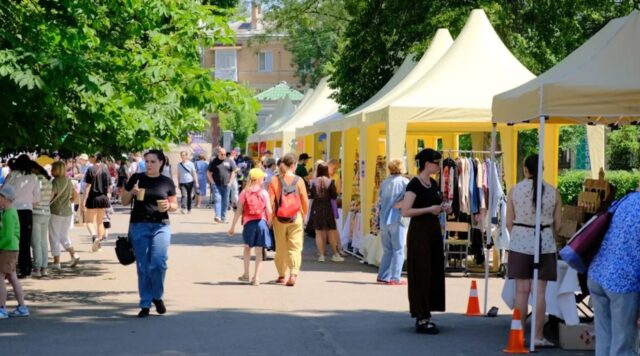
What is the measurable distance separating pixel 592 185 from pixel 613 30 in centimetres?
221

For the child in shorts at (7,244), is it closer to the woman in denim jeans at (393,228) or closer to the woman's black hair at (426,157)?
the woman's black hair at (426,157)

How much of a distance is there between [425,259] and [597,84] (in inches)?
96.4

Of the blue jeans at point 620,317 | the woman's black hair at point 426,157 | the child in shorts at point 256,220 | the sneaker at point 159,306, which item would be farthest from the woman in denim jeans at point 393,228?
the blue jeans at point 620,317

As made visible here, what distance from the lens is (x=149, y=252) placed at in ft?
43.4

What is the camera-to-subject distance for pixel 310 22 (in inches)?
1561

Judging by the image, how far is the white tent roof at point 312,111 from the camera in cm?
3790

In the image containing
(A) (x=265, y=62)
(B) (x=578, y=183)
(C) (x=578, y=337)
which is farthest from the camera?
(A) (x=265, y=62)

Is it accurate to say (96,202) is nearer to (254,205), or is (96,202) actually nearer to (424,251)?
(254,205)

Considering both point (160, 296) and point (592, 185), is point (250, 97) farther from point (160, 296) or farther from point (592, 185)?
point (592, 185)

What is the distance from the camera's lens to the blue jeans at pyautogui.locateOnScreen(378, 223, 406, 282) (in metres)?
16.8

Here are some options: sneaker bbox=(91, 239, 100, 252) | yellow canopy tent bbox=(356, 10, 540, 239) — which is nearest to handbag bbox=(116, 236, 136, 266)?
yellow canopy tent bbox=(356, 10, 540, 239)

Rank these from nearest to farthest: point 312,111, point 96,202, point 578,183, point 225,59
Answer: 1. point 96,202
2. point 578,183
3. point 312,111
4. point 225,59

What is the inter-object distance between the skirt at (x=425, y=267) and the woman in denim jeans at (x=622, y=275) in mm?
3934

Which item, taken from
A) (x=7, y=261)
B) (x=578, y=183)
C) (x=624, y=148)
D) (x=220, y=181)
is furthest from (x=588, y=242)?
(x=624, y=148)
